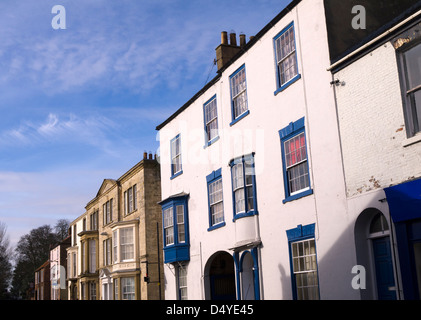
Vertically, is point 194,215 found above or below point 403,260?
above

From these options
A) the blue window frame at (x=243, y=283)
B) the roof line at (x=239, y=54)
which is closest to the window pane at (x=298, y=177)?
the blue window frame at (x=243, y=283)

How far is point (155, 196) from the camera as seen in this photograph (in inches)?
1228

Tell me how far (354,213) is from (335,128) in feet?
7.88

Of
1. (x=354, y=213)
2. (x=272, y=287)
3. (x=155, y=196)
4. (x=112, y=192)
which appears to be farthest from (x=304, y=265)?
(x=112, y=192)

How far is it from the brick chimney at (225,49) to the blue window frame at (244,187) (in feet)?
18.8

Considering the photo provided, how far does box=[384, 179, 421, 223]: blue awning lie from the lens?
11086 millimetres

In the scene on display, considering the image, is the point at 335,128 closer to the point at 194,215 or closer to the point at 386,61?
the point at 386,61

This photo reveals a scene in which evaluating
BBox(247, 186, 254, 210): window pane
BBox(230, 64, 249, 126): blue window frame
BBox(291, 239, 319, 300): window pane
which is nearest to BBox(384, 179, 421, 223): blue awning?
BBox(291, 239, 319, 300): window pane

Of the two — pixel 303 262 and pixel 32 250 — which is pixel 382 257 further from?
pixel 32 250

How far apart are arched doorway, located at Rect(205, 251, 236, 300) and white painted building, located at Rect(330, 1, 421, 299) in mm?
9232

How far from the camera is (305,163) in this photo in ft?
50.0

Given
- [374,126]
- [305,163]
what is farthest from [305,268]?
[374,126]

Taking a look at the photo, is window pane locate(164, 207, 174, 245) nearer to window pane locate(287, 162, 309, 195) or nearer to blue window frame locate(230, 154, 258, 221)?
blue window frame locate(230, 154, 258, 221)

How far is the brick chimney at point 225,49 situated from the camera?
22.5m
